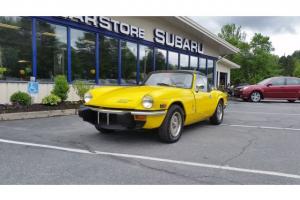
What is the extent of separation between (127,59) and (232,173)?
11.0 metres

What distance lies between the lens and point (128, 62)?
559 inches

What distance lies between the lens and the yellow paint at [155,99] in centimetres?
496

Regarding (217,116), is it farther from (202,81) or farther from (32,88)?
(32,88)

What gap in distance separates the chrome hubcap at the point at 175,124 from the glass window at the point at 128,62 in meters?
8.61

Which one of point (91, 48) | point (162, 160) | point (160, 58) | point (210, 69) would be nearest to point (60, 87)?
point (91, 48)

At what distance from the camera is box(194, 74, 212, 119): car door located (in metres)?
6.25

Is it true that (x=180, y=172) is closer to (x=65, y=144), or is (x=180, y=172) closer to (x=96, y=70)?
(x=65, y=144)

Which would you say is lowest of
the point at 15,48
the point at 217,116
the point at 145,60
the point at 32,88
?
the point at 217,116

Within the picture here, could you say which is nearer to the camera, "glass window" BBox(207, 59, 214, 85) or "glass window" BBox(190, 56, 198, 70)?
"glass window" BBox(190, 56, 198, 70)

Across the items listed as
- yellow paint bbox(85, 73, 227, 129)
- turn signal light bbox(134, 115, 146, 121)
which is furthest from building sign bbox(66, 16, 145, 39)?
turn signal light bbox(134, 115, 146, 121)

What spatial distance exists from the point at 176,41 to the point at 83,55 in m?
7.20

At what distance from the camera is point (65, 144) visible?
5.09 m

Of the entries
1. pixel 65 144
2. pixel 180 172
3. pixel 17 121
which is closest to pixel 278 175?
pixel 180 172

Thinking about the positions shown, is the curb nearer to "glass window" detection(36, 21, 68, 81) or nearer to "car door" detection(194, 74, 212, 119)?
"glass window" detection(36, 21, 68, 81)
